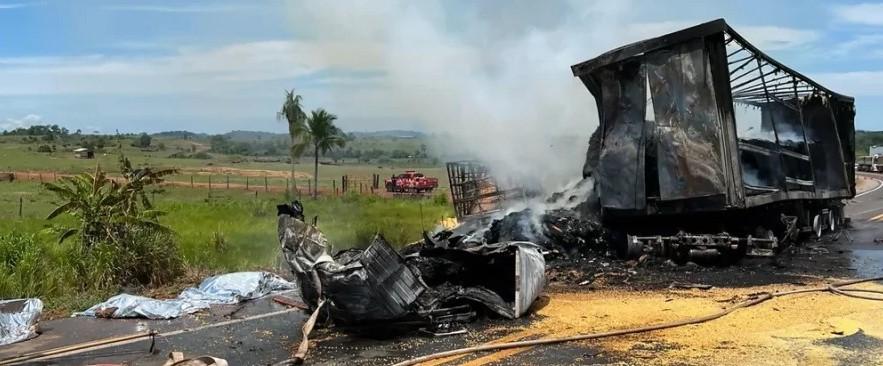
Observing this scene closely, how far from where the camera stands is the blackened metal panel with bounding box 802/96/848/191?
1706 centimetres

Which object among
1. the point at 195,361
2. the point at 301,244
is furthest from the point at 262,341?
the point at 195,361

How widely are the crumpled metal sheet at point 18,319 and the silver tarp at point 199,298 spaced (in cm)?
92

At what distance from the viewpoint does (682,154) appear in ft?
39.2

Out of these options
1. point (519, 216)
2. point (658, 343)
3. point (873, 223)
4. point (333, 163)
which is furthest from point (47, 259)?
point (333, 163)

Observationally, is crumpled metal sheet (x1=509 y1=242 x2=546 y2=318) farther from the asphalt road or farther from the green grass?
the green grass

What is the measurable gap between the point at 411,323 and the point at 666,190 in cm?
575

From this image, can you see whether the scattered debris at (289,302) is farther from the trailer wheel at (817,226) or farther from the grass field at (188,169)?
the grass field at (188,169)

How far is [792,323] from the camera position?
8328mm

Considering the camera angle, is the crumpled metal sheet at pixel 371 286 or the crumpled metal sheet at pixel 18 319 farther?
the crumpled metal sheet at pixel 18 319

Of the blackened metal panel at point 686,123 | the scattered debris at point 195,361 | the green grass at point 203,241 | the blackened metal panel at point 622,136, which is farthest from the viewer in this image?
the blackened metal panel at point 622,136

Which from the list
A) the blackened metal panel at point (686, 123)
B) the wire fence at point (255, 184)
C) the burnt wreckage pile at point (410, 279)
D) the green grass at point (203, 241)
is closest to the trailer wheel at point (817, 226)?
the blackened metal panel at point (686, 123)

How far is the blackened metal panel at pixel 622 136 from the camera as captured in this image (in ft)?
40.5

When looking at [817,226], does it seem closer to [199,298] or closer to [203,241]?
[203,241]

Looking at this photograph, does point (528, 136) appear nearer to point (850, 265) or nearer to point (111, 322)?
point (850, 265)
